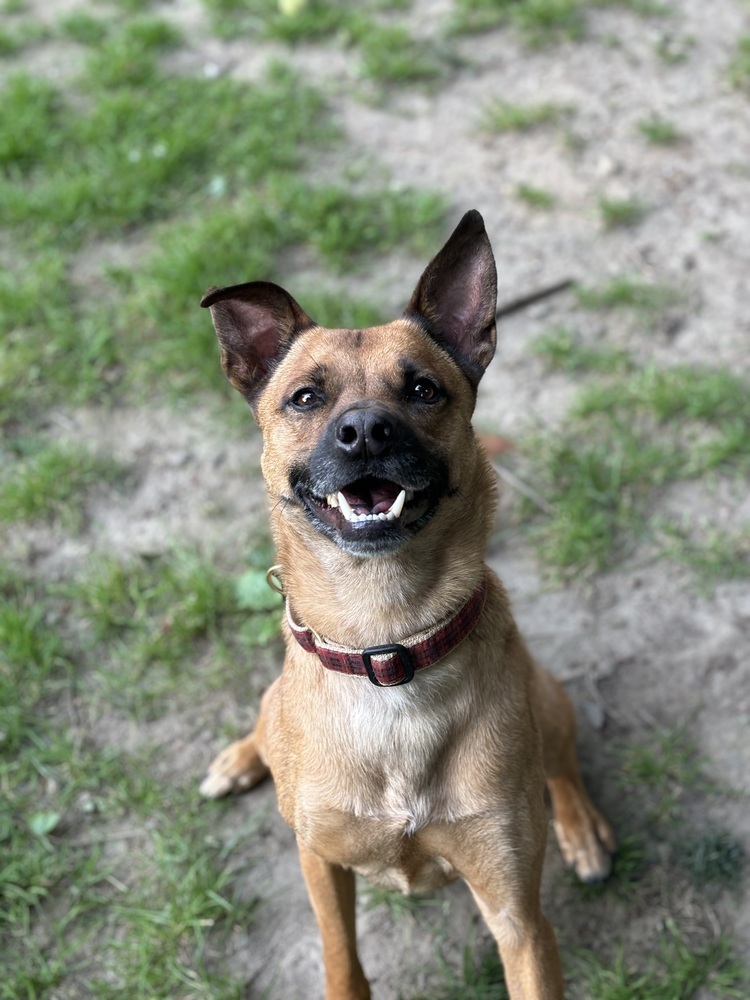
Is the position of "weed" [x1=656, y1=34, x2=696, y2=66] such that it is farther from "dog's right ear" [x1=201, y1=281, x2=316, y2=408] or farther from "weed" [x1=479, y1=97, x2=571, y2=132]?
"dog's right ear" [x1=201, y1=281, x2=316, y2=408]

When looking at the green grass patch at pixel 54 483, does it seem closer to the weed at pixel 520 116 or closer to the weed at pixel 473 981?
the weed at pixel 473 981

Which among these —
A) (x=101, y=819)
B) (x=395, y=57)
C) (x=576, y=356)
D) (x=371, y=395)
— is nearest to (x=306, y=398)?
(x=371, y=395)

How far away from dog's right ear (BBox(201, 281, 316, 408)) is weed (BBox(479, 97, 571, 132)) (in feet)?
11.9

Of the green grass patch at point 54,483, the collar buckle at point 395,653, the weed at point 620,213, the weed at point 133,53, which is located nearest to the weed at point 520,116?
the weed at point 620,213

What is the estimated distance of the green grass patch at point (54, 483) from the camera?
4340 mm

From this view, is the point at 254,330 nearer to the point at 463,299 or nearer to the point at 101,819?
the point at 463,299

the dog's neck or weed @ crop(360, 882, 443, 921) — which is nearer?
the dog's neck

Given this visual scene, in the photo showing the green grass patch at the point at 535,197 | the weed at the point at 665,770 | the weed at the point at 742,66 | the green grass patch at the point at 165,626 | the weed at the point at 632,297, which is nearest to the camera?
the weed at the point at 665,770

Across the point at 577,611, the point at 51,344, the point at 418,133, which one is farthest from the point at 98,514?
the point at 418,133

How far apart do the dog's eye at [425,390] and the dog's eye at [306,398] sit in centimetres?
25

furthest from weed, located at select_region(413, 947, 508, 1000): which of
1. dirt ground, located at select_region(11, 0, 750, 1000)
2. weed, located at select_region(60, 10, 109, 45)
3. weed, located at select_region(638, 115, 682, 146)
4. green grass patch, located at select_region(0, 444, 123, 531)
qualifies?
weed, located at select_region(60, 10, 109, 45)

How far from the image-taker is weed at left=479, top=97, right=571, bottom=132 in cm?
588

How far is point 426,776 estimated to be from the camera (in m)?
2.55

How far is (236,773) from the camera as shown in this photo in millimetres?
3553
